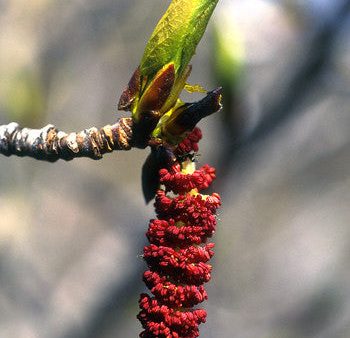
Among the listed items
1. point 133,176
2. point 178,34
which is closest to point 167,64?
point 178,34

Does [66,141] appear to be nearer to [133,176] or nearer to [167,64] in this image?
[167,64]

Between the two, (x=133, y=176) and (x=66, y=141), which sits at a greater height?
(x=133, y=176)

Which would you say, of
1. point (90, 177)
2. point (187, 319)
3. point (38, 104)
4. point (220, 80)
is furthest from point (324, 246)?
point (187, 319)

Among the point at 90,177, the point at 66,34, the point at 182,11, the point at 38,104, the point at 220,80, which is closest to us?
the point at 182,11

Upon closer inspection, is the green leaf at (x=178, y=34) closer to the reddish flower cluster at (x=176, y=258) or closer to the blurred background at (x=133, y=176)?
the reddish flower cluster at (x=176, y=258)

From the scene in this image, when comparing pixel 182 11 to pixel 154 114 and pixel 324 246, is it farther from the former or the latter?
pixel 324 246

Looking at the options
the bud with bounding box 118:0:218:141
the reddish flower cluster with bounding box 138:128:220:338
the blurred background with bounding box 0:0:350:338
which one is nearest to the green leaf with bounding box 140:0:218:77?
the bud with bounding box 118:0:218:141

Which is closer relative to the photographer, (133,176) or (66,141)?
(66,141)
